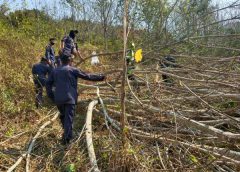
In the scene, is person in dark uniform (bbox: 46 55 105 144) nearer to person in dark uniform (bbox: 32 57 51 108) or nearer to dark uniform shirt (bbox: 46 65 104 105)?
dark uniform shirt (bbox: 46 65 104 105)

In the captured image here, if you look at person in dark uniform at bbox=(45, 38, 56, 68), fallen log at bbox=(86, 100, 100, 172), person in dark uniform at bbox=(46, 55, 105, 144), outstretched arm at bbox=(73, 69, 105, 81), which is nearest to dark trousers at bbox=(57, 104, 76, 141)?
person in dark uniform at bbox=(46, 55, 105, 144)

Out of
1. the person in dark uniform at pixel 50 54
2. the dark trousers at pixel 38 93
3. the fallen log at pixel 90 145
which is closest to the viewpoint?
the fallen log at pixel 90 145

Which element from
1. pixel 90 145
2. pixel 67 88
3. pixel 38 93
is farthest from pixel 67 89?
pixel 38 93

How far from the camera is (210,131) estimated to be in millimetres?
4797

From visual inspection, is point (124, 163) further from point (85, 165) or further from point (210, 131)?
point (210, 131)

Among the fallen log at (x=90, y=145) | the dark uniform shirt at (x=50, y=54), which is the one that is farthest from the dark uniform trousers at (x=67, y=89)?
the dark uniform shirt at (x=50, y=54)

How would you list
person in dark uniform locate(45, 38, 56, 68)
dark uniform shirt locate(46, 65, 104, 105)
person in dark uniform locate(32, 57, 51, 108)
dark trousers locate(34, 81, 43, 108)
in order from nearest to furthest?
dark uniform shirt locate(46, 65, 104, 105) → dark trousers locate(34, 81, 43, 108) → person in dark uniform locate(32, 57, 51, 108) → person in dark uniform locate(45, 38, 56, 68)

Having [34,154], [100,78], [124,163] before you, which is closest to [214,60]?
[100,78]

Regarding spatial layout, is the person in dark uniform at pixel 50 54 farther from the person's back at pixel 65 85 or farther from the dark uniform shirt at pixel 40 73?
the person's back at pixel 65 85

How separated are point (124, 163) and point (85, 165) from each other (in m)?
0.56

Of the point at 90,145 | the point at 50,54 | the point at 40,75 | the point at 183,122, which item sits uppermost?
the point at 50,54

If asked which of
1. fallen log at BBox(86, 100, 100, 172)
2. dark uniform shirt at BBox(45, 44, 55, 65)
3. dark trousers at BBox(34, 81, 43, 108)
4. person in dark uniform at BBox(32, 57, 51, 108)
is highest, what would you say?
dark uniform shirt at BBox(45, 44, 55, 65)

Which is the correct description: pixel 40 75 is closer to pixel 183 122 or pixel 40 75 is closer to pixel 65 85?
pixel 65 85

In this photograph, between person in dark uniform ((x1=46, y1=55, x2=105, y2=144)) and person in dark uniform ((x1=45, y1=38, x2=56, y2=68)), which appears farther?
person in dark uniform ((x1=45, y1=38, x2=56, y2=68))
